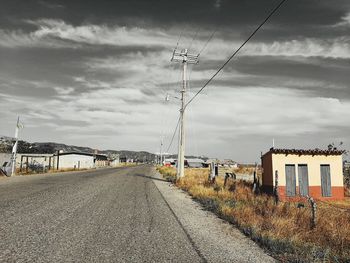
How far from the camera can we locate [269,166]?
1967cm

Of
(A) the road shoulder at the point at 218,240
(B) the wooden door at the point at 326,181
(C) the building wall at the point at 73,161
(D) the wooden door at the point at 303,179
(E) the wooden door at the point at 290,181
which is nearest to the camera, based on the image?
(A) the road shoulder at the point at 218,240

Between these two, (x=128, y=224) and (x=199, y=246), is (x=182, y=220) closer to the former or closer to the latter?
(x=128, y=224)

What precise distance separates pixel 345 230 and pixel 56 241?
672 centimetres

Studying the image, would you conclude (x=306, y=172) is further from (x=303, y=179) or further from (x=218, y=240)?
(x=218, y=240)

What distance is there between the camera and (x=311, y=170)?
63.7 ft

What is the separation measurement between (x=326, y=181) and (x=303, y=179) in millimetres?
1580

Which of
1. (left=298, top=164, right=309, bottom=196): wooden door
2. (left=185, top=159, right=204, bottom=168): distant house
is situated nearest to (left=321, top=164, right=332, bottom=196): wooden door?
(left=298, top=164, right=309, bottom=196): wooden door

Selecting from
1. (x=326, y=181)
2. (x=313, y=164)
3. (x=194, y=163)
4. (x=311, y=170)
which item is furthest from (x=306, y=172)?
(x=194, y=163)

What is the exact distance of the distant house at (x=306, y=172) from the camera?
19.1 metres

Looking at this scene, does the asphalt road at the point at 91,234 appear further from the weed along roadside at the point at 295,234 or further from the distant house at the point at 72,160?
the distant house at the point at 72,160

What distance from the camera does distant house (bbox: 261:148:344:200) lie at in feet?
62.6

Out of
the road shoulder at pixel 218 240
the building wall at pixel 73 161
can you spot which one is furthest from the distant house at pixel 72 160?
the road shoulder at pixel 218 240

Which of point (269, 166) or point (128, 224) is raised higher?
point (269, 166)

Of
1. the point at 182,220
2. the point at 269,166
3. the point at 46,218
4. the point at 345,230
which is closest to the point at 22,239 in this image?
the point at 46,218
